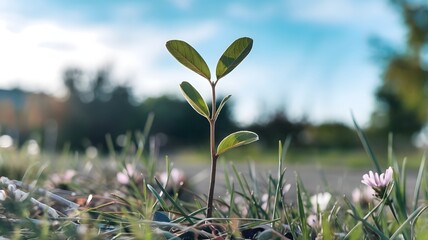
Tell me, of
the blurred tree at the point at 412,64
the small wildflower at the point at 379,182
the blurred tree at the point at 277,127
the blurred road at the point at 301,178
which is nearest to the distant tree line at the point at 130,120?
the blurred tree at the point at 277,127

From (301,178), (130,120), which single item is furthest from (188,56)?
(130,120)

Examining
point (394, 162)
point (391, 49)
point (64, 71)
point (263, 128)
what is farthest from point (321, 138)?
point (394, 162)

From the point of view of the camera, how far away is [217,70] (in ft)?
2.19

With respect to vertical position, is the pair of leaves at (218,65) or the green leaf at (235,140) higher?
the pair of leaves at (218,65)

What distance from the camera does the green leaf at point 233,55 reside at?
25.3 inches

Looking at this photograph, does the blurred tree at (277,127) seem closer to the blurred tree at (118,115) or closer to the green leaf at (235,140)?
the blurred tree at (118,115)

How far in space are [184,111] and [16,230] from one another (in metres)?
17.4

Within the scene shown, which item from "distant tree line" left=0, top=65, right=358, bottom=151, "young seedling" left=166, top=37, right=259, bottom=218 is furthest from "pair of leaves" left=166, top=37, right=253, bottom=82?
"distant tree line" left=0, top=65, right=358, bottom=151

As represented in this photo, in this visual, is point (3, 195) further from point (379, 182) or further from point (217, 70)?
point (379, 182)

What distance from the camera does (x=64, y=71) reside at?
18.7 meters

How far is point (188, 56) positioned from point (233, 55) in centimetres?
5

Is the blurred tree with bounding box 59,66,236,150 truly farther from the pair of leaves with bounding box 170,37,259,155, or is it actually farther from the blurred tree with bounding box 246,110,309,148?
the pair of leaves with bounding box 170,37,259,155

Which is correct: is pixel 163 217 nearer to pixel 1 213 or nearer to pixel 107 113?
pixel 1 213

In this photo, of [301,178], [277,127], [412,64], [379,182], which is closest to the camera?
[379,182]
